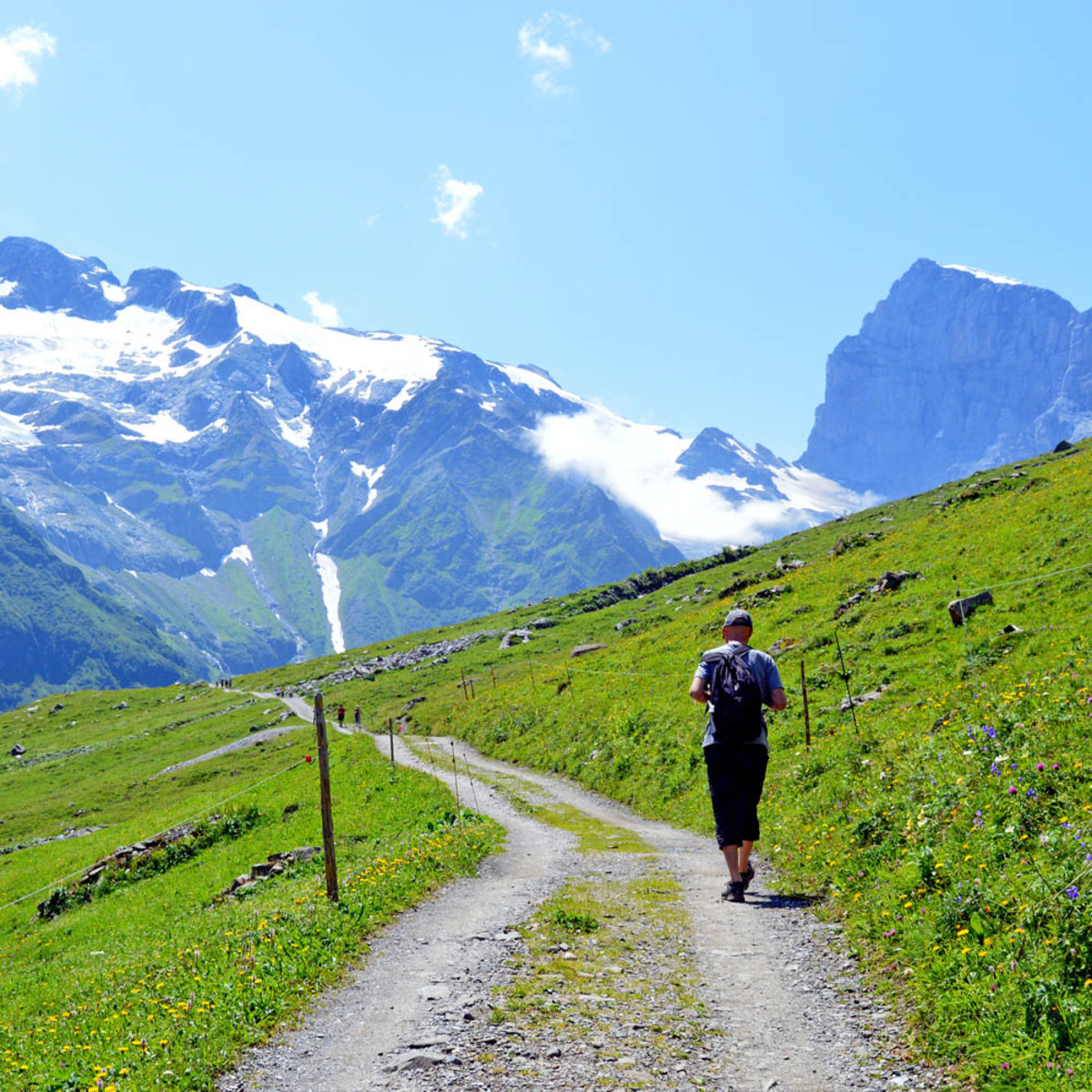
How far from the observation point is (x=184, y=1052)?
9203mm

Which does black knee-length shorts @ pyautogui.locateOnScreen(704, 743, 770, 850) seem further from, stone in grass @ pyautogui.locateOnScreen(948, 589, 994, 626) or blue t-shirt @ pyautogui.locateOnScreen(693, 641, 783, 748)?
stone in grass @ pyautogui.locateOnScreen(948, 589, 994, 626)

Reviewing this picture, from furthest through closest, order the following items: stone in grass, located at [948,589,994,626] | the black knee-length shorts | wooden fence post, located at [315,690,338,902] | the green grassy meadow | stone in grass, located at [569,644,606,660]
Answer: stone in grass, located at [569,644,606,660] < stone in grass, located at [948,589,994,626] < wooden fence post, located at [315,690,338,902] < the black knee-length shorts < the green grassy meadow

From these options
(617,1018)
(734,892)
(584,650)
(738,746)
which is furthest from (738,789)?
(584,650)

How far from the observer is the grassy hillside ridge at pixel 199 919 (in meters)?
10.1

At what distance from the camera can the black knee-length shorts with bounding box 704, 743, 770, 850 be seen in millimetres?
13766

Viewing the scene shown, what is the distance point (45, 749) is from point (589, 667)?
91636mm

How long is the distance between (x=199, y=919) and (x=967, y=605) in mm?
25469

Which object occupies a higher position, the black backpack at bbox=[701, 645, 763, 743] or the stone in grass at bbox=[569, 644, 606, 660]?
the black backpack at bbox=[701, 645, 763, 743]

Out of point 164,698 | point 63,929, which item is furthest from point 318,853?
point 164,698

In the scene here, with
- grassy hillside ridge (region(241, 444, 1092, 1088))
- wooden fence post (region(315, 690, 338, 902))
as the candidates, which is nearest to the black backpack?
grassy hillside ridge (region(241, 444, 1092, 1088))

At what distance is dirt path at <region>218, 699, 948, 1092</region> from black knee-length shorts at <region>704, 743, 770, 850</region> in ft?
3.80

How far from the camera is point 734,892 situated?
13766 millimetres

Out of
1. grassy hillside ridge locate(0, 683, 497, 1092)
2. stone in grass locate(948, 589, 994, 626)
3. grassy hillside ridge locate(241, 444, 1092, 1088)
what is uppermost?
stone in grass locate(948, 589, 994, 626)

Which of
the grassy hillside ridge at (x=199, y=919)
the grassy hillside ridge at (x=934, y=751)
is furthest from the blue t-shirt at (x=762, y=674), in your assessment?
the grassy hillside ridge at (x=199, y=919)
